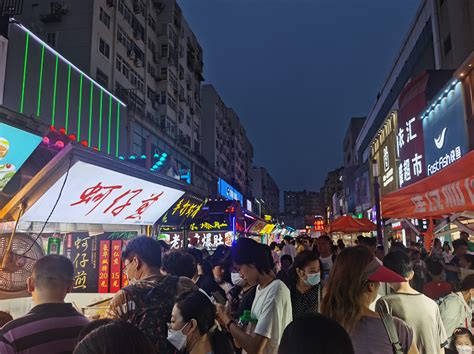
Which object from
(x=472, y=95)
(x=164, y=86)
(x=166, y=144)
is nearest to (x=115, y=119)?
(x=166, y=144)

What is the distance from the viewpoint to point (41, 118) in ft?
57.2

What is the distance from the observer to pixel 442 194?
194 inches

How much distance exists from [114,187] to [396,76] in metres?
32.0

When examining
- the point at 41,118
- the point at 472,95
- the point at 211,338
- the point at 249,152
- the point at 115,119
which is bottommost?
the point at 211,338

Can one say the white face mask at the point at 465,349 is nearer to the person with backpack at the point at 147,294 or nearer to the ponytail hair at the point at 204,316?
the person with backpack at the point at 147,294

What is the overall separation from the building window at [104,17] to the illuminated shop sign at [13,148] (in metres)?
23.4

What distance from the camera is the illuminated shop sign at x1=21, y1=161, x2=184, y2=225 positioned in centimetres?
452

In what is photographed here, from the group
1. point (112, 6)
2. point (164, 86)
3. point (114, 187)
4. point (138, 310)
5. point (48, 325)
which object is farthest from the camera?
point (164, 86)

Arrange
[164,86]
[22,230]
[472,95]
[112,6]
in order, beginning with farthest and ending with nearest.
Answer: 1. [164,86]
2. [112,6]
3. [472,95]
4. [22,230]

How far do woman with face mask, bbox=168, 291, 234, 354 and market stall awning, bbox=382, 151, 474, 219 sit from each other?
2.89 m

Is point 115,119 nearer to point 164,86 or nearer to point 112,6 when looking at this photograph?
point 112,6

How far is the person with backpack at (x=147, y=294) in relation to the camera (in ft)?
10.6

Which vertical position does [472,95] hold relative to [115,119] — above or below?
below

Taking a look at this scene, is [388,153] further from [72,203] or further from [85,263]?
[72,203]
